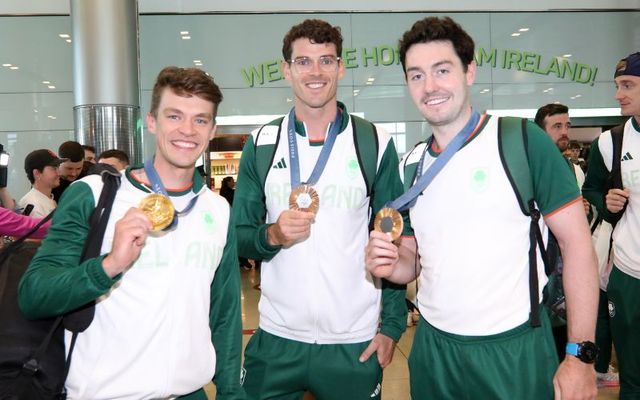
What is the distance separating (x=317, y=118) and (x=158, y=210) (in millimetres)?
1123

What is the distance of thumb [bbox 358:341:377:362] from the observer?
265cm

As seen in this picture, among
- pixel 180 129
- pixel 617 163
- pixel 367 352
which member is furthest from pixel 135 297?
A: pixel 617 163

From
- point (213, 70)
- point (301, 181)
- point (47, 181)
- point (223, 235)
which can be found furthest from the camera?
point (213, 70)

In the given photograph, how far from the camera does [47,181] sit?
5.39 m

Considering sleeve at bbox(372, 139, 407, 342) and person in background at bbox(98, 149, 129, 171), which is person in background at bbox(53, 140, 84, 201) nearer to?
person in background at bbox(98, 149, 129, 171)

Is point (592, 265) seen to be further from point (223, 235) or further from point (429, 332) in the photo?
point (223, 235)

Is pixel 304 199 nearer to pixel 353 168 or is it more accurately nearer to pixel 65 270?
pixel 353 168

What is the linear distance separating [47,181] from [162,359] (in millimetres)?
4044

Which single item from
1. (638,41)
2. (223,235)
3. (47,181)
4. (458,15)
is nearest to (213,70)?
(458,15)

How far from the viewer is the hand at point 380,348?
8.73ft

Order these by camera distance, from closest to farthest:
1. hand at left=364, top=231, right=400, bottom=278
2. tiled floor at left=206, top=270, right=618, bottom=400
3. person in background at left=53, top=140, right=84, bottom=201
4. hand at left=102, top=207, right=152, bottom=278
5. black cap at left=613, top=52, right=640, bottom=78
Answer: hand at left=102, top=207, right=152, bottom=278 → hand at left=364, top=231, right=400, bottom=278 → black cap at left=613, top=52, right=640, bottom=78 → tiled floor at left=206, top=270, right=618, bottom=400 → person in background at left=53, top=140, right=84, bottom=201

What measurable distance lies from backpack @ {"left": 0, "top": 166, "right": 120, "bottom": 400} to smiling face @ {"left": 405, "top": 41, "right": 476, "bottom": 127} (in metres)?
1.23

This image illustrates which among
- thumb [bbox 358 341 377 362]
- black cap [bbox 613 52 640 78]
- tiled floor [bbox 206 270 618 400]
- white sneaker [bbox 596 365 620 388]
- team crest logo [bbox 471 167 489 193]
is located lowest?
tiled floor [bbox 206 270 618 400]

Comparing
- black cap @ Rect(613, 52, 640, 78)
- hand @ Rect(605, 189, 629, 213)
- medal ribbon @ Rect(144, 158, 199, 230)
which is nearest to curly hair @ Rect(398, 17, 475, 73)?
medal ribbon @ Rect(144, 158, 199, 230)
